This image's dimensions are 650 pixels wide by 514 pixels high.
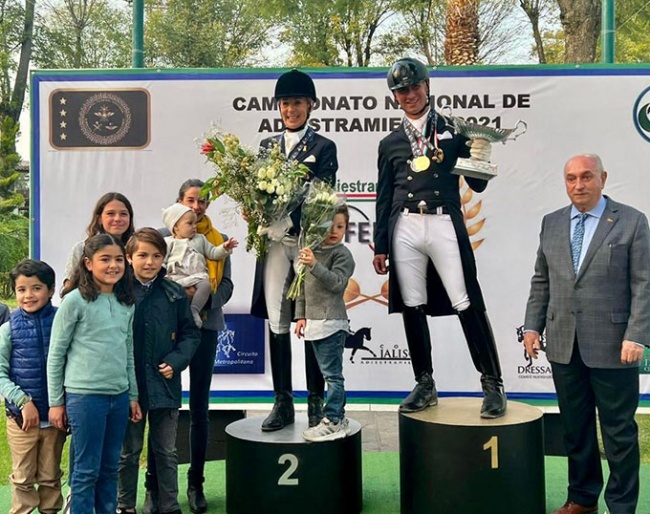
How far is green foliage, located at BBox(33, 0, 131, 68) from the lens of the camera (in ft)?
82.9

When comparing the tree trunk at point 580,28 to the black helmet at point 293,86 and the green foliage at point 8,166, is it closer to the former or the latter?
the black helmet at point 293,86

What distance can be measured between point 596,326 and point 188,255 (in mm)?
2014

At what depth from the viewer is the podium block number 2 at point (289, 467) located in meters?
3.56

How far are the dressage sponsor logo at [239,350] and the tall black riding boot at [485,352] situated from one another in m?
2.16

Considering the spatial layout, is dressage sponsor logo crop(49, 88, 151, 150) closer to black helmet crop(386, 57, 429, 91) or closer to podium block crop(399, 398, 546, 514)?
black helmet crop(386, 57, 429, 91)

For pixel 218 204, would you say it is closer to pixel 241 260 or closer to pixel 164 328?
pixel 241 260

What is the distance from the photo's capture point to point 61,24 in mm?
26297

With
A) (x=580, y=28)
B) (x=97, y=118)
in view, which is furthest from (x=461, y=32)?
(x=97, y=118)

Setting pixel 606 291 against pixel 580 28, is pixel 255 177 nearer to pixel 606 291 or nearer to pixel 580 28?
pixel 606 291

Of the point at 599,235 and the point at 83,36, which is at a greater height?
the point at 83,36

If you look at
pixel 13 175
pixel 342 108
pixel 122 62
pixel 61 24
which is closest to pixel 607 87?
pixel 342 108

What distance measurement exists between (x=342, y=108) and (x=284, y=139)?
5.72 feet

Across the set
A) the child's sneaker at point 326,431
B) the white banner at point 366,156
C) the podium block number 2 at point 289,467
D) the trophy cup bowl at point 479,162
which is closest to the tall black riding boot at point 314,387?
the child's sneaker at point 326,431

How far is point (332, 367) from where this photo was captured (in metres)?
3.60
